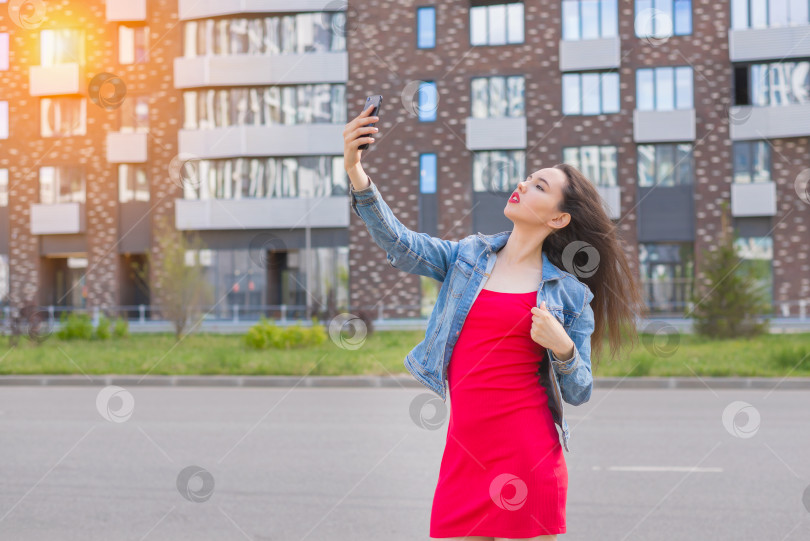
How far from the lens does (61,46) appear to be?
107ft

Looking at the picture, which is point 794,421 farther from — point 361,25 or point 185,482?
point 361,25

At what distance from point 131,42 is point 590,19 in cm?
1776

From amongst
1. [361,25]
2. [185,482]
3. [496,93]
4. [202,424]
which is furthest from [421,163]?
[185,482]

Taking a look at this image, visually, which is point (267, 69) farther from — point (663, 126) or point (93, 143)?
point (663, 126)

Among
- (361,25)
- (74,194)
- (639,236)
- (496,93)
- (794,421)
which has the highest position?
(361,25)

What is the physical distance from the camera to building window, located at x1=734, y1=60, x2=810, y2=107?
1108 inches

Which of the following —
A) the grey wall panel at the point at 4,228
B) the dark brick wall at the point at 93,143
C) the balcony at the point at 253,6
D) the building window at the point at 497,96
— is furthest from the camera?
the grey wall panel at the point at 4,228

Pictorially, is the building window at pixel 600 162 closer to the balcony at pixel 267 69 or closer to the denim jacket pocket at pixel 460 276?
the balcony at pixel 267 69

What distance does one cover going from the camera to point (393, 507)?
542cm

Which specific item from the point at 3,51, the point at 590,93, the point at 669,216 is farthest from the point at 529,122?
the point at 3,51

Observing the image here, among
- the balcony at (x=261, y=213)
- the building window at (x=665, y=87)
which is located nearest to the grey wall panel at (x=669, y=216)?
the building window at (x=665, y=87)

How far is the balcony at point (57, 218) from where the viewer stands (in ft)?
109

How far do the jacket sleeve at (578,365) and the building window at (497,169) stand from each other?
89.3 ft

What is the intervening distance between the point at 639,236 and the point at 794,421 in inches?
836
